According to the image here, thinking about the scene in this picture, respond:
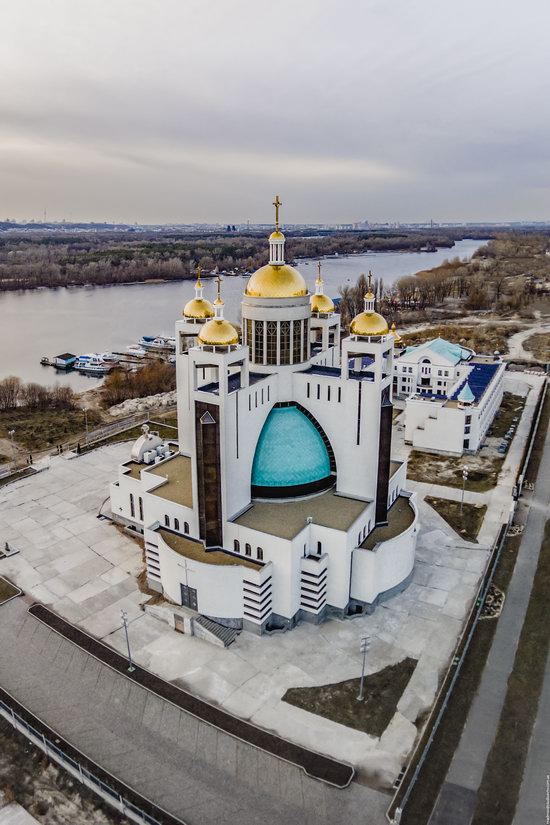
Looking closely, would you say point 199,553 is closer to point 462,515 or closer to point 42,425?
point 462,515

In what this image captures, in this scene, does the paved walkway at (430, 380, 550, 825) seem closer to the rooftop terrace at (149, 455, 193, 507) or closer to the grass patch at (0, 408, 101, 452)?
the rooftop terrace at (149, 455, 193, 507)

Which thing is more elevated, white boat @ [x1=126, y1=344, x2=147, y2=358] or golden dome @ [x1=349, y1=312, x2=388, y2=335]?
golden dome @ [x1=349, y1=312, x2=388, y2=335]

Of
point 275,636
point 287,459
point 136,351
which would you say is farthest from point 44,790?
point 136,351

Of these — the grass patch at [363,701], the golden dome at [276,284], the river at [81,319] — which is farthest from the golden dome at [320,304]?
the river at [81,319]

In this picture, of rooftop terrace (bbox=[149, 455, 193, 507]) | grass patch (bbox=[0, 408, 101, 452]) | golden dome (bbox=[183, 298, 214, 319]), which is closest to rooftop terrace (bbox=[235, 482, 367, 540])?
rooftop terrace (bbox=[149, 455, 193, 507])

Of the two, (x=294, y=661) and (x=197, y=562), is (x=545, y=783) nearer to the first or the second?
(x=294, y=661)

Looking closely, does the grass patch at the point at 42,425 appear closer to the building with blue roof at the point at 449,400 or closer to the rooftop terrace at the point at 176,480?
the rooftop terrace at the point at 176,480

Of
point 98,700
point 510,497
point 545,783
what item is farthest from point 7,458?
point 545,783
